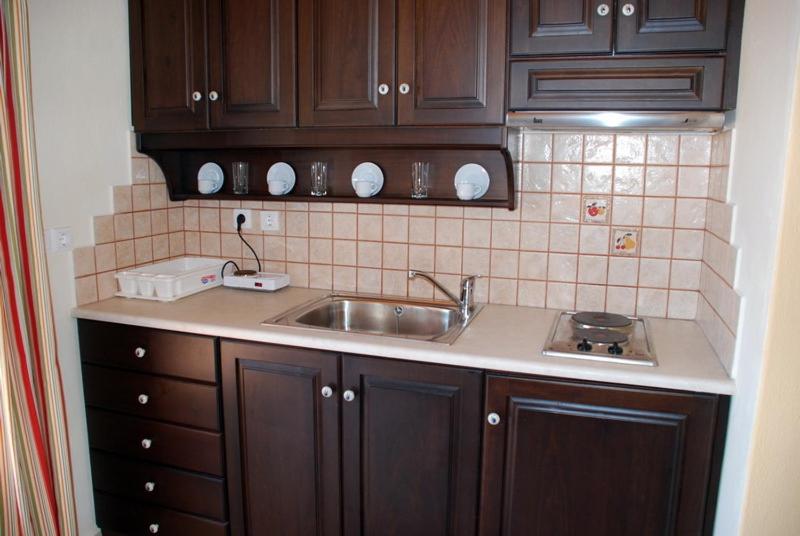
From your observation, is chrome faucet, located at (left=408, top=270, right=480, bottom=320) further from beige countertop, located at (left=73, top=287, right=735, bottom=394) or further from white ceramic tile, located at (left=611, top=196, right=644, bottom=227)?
white ceramic tile, located at (left=611, top=196, right=644, bottom=227)

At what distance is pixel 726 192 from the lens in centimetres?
180

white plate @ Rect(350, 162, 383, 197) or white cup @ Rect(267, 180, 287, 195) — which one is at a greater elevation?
white plate @ Rect(350, 162, 383, 197)

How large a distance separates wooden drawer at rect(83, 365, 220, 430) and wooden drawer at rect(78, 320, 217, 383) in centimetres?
3

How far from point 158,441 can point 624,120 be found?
1.85m

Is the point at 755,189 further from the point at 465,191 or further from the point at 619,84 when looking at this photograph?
the point at 465,191

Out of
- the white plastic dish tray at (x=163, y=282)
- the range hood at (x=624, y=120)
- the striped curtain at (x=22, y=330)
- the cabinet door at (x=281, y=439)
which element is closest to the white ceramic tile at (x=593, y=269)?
the range hood at (x=624, y=120)

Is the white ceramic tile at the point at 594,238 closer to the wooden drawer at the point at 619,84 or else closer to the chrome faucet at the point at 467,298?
the chrome faucet at the point at 467,298

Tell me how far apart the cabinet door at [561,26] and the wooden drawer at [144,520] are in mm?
1847

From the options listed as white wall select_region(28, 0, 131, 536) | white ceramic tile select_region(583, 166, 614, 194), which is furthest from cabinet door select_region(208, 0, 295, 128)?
white ceramic tile select_region(583, 166, 614, 194)

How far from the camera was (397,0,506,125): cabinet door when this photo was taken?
1.89 m

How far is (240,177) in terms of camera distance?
8.30 ft

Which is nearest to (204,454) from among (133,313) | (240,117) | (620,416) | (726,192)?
(133,313)

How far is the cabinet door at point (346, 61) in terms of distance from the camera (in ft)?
6.56

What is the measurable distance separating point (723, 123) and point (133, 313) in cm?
195
